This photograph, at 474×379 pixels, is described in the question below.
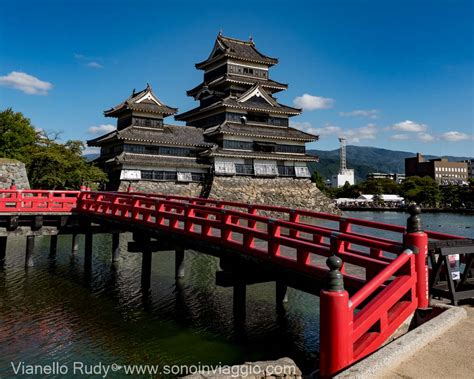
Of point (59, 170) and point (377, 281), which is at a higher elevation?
point (59, 170)

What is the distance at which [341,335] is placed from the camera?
441cm

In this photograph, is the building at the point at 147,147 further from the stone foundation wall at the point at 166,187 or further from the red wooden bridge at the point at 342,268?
the red wooden bridge at the point at 342,268

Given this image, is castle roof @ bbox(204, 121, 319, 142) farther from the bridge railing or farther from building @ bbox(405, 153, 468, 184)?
building @ bbox(405, 153, 468, 184)

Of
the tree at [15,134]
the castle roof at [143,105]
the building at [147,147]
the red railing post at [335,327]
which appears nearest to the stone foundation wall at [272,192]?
the building at [147,147]

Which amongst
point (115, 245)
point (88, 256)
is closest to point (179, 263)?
point (115, 245)

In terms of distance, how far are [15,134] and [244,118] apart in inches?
991

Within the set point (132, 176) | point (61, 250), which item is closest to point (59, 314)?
point (61, 250)

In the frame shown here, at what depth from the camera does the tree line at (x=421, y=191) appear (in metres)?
79.7

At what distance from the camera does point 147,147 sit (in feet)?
131

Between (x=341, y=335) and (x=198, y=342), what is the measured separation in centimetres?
602

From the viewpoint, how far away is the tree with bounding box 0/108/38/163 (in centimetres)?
4049

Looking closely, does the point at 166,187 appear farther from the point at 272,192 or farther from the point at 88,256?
the point at 88,256

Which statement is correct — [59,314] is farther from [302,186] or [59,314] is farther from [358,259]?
[302,186]

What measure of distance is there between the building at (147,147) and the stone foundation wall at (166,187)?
16 cm
